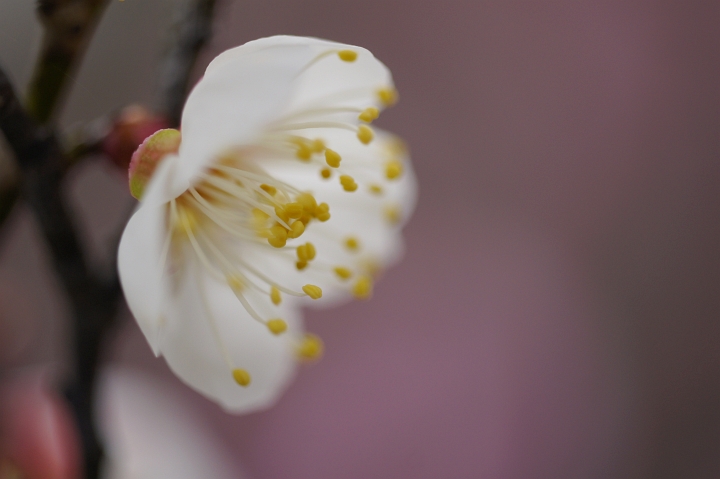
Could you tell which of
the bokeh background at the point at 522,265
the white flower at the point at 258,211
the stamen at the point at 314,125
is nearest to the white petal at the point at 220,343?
the white flower at the point at 258,211

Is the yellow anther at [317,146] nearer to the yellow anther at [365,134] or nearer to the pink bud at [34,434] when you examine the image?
the yellow anther at [365,134]

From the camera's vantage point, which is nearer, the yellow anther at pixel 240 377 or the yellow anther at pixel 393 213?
the yellow anther at pixel 240 377

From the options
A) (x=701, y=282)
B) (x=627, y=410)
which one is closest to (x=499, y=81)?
(x=701, y=282)

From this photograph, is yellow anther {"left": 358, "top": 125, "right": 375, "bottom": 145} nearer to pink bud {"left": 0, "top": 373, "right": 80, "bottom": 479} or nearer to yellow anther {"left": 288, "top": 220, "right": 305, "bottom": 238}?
yellow anther {"left": 288, "top": 220, "right": 305, "bottom": 238}

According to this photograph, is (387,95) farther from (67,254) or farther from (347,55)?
(67,254)

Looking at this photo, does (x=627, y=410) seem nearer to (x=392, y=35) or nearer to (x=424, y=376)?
(x=424, y=376)

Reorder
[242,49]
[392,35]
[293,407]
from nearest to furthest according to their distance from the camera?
[242,49], [293,407], [392,35]

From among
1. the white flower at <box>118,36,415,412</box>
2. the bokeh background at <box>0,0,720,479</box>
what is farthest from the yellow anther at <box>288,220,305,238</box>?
the bokeh background at <box>0,0,720,479</box>
